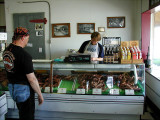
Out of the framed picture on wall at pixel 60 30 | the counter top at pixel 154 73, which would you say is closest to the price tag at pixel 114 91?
the counter top at pixel 154 73

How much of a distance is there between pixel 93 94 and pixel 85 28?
3.32 m

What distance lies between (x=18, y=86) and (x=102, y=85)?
4.37ft

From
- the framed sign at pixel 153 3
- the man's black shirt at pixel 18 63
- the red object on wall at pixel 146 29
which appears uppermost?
the framed sign at pixel 153 3

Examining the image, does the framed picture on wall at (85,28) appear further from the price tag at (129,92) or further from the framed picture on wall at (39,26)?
the price tag at (129,92)

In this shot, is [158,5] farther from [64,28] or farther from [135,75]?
[64,28]

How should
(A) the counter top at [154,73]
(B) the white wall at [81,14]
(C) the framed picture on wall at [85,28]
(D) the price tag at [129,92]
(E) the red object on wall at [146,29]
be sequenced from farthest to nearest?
(C) the framed picture on wall at [85,28], (B) the white wall at [81,14], (E) the red object on wall at [146,29], (A) the counter top at [154,73], (D) the price tag at [129,92]

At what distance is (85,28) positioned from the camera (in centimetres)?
558

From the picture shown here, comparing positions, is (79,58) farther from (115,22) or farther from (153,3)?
(115,22)

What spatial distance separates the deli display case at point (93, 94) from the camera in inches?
104

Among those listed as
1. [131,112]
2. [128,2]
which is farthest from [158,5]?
[131,112]

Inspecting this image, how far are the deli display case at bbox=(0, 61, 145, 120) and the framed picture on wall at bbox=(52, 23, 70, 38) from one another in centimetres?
300

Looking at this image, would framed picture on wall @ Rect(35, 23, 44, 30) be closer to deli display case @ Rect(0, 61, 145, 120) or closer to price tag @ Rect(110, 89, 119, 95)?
deli display case @ Rect(0, 61, 145, 120)

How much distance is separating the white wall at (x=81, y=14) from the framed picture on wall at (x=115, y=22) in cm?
10

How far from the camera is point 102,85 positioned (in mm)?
2768
